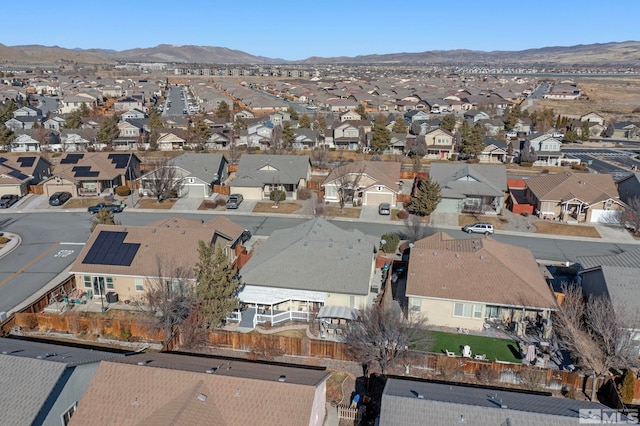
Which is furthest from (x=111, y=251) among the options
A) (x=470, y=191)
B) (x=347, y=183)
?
(x=470, y=191)

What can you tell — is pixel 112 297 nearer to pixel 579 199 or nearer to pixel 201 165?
pixel 201 165

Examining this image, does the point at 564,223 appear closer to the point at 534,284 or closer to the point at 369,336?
the point at 534,284

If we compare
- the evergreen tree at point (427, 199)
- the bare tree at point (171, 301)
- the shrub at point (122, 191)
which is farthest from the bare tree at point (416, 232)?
the shrub at point (122, 191)

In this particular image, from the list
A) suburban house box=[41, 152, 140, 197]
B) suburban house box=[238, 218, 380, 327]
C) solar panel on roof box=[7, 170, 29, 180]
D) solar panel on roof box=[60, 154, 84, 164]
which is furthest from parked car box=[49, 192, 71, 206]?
suburban house box=[238, 218, 380, 327]

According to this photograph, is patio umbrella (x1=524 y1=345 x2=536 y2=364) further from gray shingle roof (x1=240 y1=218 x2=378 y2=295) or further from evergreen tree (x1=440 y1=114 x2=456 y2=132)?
evergreen tree (x1=440 y1=114 x2=456 y2=132)

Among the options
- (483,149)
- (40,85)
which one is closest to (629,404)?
(483,149)

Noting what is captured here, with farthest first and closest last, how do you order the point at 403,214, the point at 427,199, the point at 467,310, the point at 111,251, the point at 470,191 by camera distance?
1. the point at 470,191
2. the point at 403,214
3. the point at 427,199
4. the point at 111,251
5. the point at 467,310
